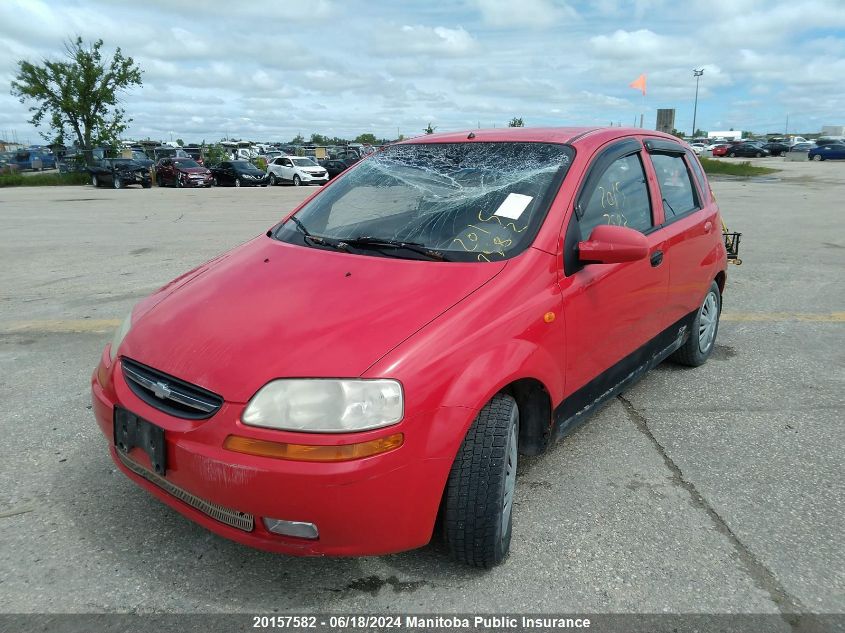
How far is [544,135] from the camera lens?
342 cm

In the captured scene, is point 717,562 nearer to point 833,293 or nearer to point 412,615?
point 412,615

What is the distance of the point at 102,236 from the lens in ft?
38.3

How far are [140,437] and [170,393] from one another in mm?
218

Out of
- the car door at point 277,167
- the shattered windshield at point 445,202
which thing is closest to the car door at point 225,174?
the car door at point 277,167

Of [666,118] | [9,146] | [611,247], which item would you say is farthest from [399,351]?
[9,146]

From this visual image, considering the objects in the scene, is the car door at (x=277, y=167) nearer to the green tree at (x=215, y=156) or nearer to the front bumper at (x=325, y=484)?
the green tree at (x=215, y=156)

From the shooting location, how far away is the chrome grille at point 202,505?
2127mm

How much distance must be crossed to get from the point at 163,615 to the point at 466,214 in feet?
6.63

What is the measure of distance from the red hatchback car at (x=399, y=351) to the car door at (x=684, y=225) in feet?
0.74

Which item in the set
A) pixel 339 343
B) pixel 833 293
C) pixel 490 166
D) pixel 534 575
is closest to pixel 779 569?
pixel 534 575

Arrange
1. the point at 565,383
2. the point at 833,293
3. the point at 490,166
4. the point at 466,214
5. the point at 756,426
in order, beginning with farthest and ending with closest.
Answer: the point at 833,293
the point at 756,426
the point at 490,166
the point at 466,214
the point at 565,383

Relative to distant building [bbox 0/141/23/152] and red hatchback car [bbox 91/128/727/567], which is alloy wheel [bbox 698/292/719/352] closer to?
red hatchback car [bbox 91/128/727/567]

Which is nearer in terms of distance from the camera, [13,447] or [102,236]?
[13,447]

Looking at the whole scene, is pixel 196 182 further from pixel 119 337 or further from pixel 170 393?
pixel 170 393
